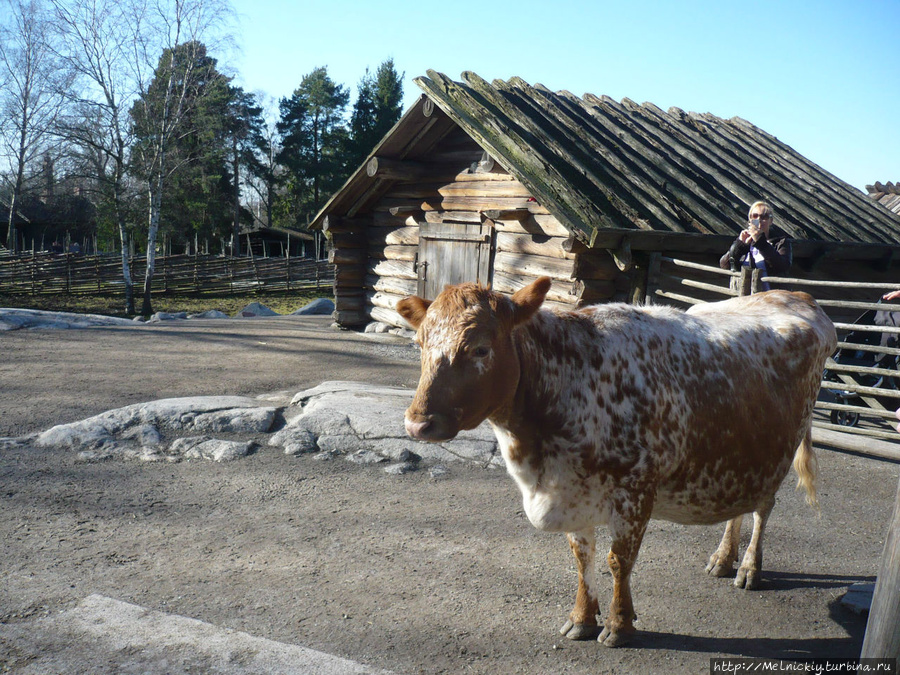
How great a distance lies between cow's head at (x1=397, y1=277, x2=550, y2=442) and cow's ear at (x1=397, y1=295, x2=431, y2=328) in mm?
95

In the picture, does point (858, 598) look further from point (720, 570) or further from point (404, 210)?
point (404, 210)

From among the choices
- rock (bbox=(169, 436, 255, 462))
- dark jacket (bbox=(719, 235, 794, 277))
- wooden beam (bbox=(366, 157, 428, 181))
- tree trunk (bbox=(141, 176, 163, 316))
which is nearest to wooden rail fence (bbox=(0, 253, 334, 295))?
tree trunk (bbox=(141, 176, 163, 316))

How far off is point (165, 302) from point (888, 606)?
998 inches

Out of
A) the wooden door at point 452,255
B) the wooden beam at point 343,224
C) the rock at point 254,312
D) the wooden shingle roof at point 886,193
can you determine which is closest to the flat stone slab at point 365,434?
the wooden door at point 452,255

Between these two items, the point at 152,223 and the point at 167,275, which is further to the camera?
the point at 167,275

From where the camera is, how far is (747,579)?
3.82 m

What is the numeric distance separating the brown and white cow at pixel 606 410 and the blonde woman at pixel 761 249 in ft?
12.3

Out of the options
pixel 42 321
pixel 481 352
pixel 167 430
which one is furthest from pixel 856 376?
pixel 42 321

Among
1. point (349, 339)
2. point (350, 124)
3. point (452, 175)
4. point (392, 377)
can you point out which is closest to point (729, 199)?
point (452, 175)

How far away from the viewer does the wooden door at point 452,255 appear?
1099 centimetres

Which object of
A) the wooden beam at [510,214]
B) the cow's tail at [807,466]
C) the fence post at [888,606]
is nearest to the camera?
the fence post at [888,606]

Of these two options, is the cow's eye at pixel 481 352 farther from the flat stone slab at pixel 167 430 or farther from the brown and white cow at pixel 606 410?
the flat stone slab at pixel 167 430

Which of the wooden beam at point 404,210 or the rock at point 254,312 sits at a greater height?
the wooden beam at point 404,210

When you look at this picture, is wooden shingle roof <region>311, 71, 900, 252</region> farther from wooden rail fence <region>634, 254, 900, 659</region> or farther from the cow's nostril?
the cow's nostril
